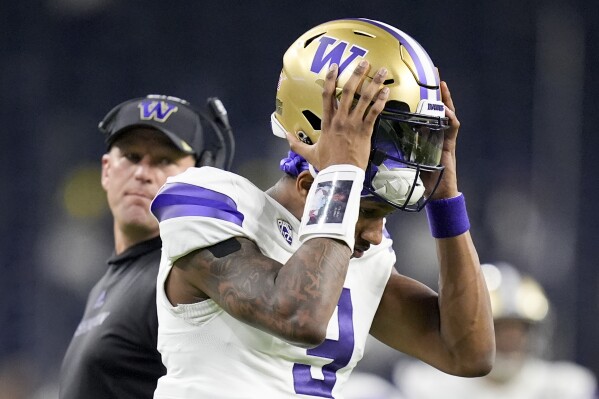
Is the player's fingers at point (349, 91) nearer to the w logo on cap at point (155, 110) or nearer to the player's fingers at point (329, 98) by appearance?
the player's fingers at point (329, 98)

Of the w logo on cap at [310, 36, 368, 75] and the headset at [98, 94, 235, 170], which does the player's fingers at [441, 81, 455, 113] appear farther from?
the headset at [98, 94, 235, 170]

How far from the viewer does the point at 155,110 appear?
253 cm

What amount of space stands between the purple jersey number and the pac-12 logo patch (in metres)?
0.15

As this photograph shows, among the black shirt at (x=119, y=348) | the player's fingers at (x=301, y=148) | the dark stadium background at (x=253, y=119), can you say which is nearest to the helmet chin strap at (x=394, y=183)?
the player's fingers at (x=301, y=148)

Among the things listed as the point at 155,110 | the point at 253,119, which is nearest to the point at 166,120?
the point at 155,110

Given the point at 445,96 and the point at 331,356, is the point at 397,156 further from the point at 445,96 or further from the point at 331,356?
the point at 331,356

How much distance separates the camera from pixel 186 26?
5723mm

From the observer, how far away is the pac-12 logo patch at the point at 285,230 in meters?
1.68

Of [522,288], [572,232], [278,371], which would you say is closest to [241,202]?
[278,371]

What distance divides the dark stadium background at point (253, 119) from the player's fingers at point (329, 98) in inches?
137

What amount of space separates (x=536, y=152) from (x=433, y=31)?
0.89 m

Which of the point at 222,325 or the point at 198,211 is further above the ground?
the point at 198,211

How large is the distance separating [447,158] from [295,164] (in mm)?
256

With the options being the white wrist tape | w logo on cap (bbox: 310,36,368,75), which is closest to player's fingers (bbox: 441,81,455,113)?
w logo on cap (bbox: 310,36,368,75)
